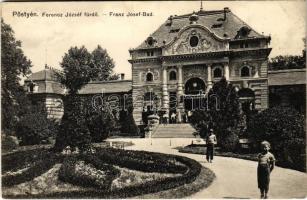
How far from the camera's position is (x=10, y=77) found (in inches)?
663

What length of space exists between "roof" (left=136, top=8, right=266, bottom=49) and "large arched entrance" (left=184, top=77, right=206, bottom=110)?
4.59 m

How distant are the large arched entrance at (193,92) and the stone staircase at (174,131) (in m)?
4.91

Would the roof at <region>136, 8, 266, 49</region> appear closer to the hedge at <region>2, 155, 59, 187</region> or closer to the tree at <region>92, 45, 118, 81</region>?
the tree at <region>92, 45, 118, 81</region>

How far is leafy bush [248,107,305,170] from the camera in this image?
16344 mm

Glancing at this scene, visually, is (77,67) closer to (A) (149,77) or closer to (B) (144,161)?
(A) (149,77)

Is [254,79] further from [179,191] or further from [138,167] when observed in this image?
[179,191]

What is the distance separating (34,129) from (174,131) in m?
12.0

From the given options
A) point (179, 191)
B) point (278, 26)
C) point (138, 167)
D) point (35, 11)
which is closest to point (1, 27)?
point (35, 11)

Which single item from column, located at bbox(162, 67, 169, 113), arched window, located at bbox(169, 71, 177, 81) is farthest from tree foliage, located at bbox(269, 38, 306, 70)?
column, located at bbox(162, 67, 169, 113)

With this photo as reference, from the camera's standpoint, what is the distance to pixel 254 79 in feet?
117

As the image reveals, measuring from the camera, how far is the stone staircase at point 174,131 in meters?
30.6

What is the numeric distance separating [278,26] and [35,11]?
→ 405 inches

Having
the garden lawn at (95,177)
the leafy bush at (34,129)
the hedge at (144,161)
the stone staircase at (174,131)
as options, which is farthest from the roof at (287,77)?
the garden lawn at (95,177)

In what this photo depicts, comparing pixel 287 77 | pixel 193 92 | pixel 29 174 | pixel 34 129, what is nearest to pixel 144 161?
pixel 29 174
